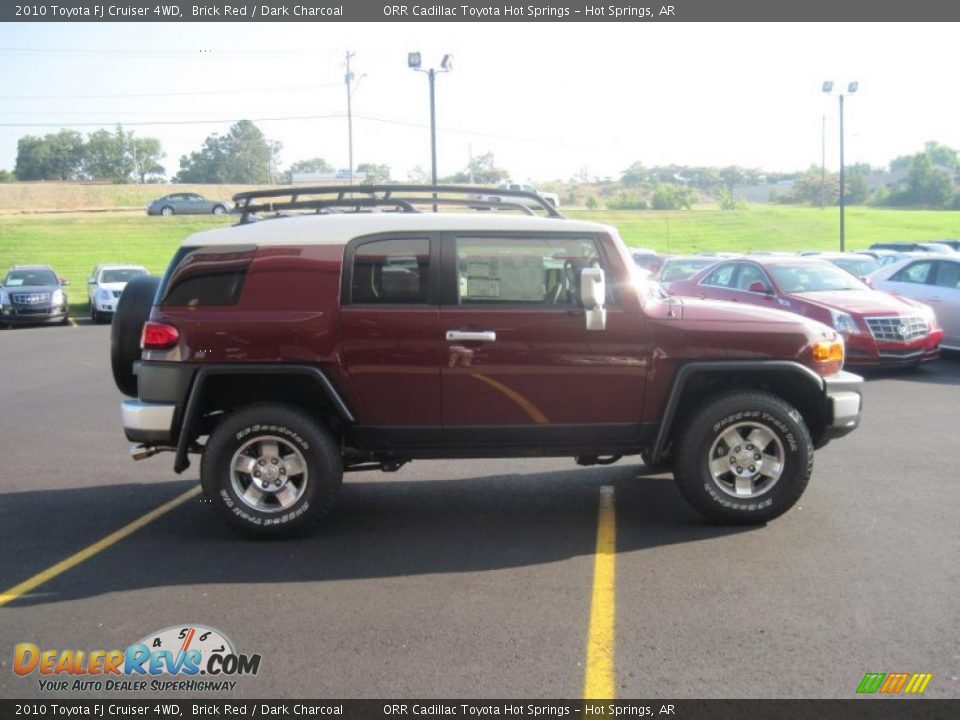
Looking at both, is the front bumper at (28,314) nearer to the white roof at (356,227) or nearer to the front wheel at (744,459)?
the white roof at (356,227)

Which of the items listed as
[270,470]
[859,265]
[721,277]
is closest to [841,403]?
[270,470]

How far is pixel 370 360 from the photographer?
234 inches

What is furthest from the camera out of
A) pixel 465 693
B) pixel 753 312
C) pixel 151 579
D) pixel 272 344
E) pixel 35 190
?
pixel 35 190

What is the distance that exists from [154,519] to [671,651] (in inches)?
151

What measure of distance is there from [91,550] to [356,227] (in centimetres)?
259

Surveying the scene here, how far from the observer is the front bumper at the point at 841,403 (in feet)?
20.4

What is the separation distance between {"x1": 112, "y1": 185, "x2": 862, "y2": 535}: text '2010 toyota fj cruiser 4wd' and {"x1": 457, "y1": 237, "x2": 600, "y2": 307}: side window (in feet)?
0.03

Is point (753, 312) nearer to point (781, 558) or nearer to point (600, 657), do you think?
point (781, 558)

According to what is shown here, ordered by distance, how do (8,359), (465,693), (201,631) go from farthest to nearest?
(8,359) < (201,631) < (465,693)

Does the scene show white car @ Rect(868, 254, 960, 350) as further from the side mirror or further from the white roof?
the side mirror

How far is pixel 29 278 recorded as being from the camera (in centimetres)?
2573

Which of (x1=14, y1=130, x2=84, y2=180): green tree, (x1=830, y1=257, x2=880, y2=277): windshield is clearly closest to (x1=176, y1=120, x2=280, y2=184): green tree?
(x1=14, y1=130, x2=84, y2=180): green tree

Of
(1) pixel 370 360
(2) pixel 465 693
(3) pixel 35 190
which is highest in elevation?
(3) pixel 35 190

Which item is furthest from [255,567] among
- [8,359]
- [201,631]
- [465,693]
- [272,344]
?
[8,359]
